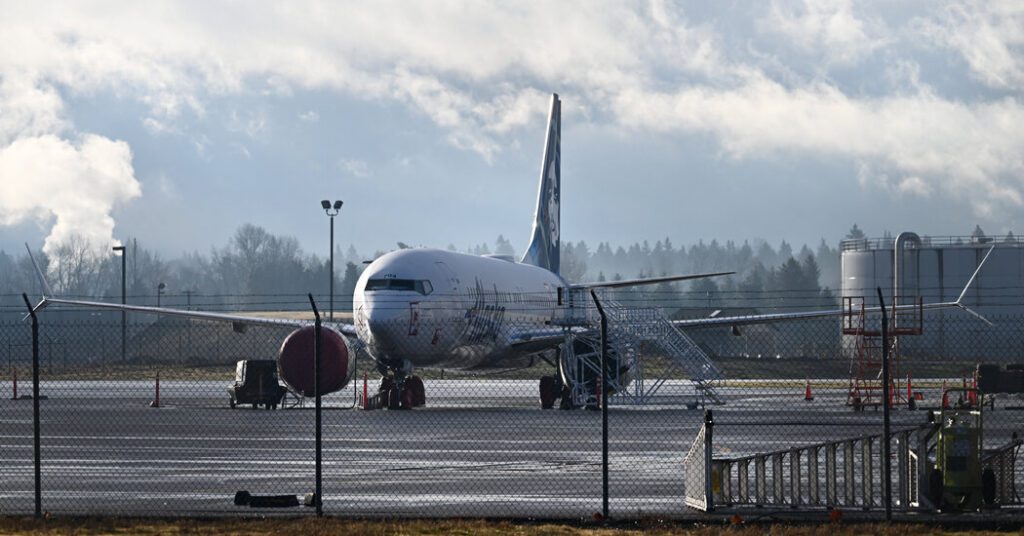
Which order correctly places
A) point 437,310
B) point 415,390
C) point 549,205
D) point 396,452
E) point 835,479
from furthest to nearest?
point 549,205 < point 415,390 < point 437,310 < point 396,452 < point 835,479

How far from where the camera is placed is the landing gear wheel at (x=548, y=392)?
142 ft

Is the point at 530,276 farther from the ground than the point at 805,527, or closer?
farther from the ground

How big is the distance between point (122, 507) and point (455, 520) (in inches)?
163

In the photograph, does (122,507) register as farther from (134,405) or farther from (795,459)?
(134,405)

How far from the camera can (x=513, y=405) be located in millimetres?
45125

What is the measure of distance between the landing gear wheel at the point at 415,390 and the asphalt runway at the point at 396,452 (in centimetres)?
57

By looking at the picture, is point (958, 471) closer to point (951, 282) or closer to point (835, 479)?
point (835, 479)

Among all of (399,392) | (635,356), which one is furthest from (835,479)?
(635,356)

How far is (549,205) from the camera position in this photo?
2539 inches

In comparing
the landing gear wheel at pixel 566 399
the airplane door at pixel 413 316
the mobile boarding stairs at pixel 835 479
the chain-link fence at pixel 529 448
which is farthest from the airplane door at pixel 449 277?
the mobile boarding stairs at pixel 835 479

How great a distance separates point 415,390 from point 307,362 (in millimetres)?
3014

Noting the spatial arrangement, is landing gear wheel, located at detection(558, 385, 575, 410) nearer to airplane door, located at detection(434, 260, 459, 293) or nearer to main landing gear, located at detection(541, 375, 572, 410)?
main landing gear, located at detection(541, 375, 572, 410)

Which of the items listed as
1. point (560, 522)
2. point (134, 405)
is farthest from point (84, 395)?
point (560, 522)

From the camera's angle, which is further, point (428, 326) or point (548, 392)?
point (548, 392)
